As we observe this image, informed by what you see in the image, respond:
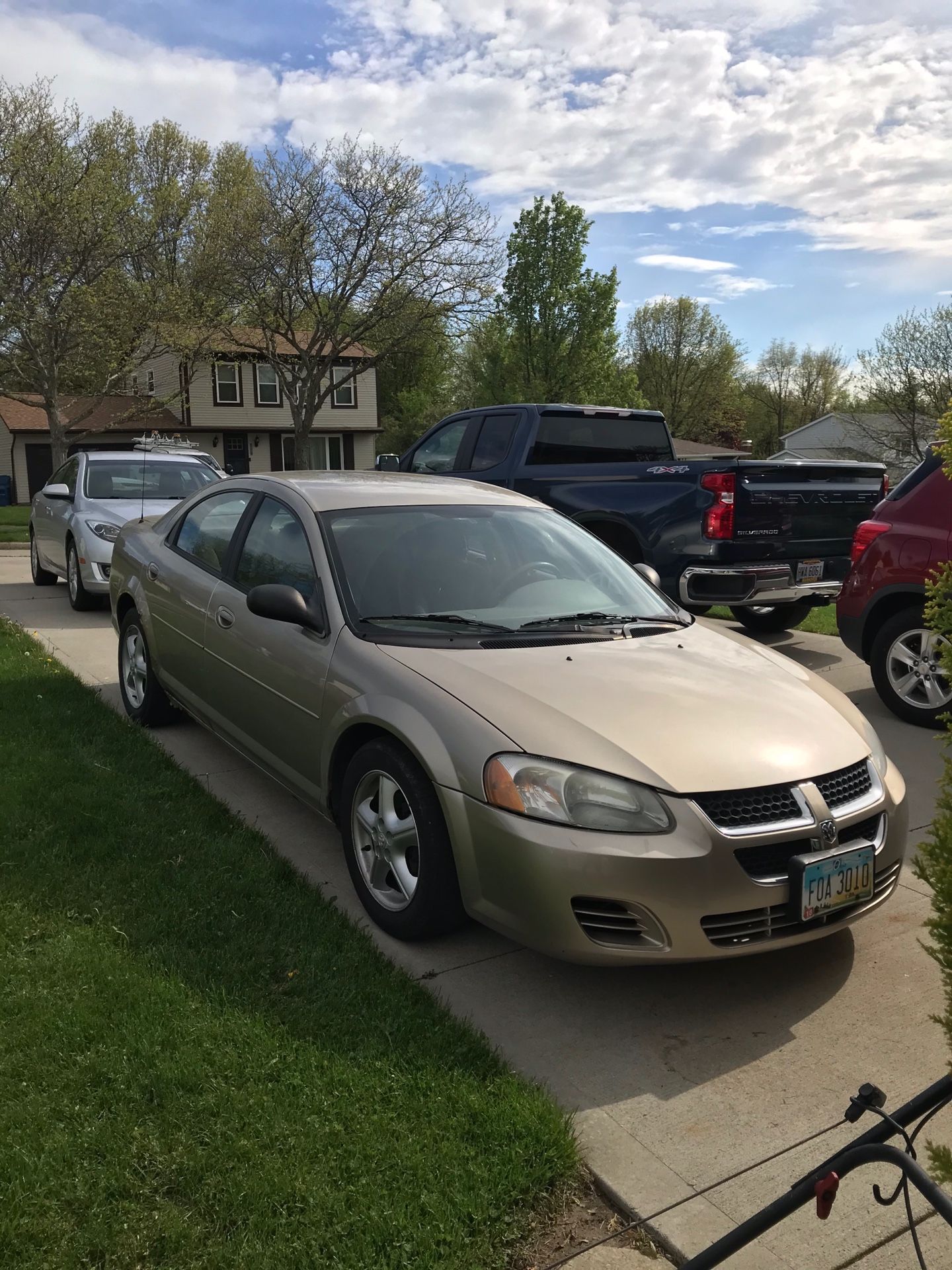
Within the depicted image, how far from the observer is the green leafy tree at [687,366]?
6700 centimetres

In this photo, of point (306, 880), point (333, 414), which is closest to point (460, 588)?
point (306, 880)

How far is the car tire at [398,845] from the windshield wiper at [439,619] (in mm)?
592

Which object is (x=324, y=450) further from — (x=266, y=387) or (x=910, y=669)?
(x=910, y=669)

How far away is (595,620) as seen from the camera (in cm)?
432

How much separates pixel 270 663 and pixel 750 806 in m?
2.20

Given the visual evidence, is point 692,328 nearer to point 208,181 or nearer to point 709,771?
point 208,181

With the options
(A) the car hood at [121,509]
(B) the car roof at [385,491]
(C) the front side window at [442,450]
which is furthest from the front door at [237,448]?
(B) the car roof at [385,491]

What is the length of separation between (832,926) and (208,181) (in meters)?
44.3

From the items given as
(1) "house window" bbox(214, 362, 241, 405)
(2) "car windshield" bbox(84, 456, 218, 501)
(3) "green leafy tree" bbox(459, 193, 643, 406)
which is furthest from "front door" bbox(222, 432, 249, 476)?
Result: (2) "car windshield" bbox(84, 456, 218, 501)

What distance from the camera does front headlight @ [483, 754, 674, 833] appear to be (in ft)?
10.1

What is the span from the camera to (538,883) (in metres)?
3.06

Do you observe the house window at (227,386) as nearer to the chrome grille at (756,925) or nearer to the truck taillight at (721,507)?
the truck taillight at (721,507)

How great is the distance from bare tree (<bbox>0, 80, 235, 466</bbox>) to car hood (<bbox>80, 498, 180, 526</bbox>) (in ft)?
49.1

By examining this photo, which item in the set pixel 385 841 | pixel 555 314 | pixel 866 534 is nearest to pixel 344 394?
pixel 555 314
